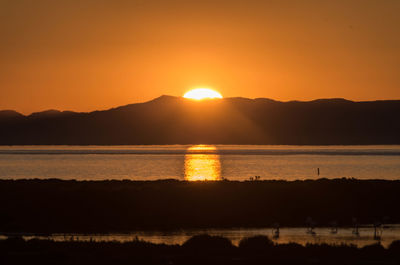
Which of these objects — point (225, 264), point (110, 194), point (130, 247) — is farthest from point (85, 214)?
point (225, 264)

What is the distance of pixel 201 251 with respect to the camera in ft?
110

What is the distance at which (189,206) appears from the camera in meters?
53.8

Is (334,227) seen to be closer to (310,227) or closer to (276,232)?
(310,227)

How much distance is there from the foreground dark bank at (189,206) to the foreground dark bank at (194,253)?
11.0m

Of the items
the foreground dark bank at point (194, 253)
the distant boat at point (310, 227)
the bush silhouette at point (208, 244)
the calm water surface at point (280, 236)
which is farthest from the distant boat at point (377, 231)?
the bush silhouette at point (208, 244)

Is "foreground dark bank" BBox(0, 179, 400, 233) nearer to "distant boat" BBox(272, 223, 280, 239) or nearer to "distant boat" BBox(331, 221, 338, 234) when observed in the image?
"distant boat" BBox(331, 221, 338, 234)

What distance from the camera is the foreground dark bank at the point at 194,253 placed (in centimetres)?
3169

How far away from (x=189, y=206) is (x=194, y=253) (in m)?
20.8

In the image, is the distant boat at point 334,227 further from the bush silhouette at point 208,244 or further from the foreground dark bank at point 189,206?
the bush silhouette at point 208,244

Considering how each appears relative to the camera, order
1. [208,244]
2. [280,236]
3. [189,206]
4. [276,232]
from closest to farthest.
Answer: [208,244] → [280,236] → [276,232] → [189,206]

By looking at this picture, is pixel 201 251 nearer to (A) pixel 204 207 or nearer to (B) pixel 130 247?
(B) pixel 130 247

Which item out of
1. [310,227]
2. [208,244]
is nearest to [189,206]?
[310,227]

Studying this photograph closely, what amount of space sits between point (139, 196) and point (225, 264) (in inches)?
979

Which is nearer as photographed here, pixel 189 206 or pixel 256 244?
pixel 256 244
